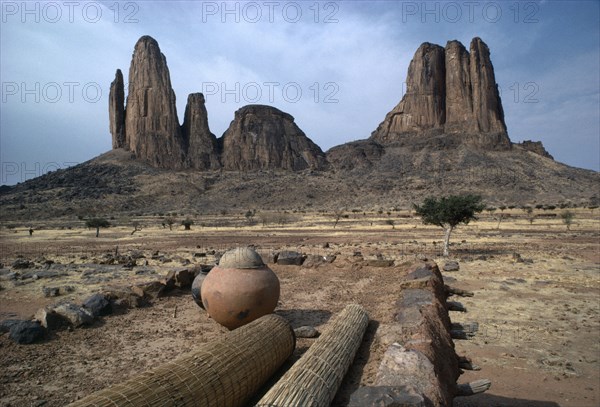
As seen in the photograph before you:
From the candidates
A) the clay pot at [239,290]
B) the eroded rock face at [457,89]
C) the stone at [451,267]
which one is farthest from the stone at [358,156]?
the clay pot at [239,290]

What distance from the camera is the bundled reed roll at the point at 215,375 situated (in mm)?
4070

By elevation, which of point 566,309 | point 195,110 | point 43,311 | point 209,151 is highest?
point 195,110

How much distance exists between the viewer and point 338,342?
20.6 feet

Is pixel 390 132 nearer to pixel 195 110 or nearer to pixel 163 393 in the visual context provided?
pixel 195 110

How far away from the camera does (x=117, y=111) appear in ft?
427

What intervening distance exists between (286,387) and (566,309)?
11.1 meters

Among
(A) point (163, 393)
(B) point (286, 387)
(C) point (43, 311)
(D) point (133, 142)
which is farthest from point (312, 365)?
(D) point (133, 142)

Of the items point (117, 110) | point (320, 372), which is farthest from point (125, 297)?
point (117, 110)

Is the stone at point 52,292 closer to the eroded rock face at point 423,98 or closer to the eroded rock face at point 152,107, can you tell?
the eroded rock face at point 152,107

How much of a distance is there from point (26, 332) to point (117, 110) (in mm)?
137973

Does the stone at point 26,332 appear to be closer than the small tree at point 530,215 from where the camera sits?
Yes

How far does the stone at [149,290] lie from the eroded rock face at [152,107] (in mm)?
115494

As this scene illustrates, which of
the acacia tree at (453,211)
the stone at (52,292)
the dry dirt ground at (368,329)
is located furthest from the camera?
the acacia tree at (453,211)

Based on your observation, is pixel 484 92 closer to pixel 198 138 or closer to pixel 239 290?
pixel 198 138
